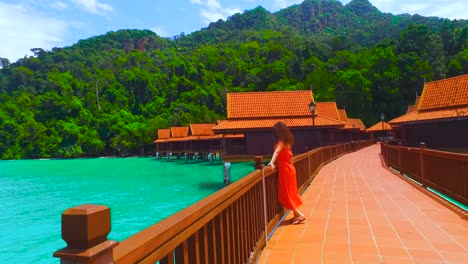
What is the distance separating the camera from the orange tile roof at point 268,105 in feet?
94.5

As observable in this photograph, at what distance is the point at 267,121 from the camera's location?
2756 cm

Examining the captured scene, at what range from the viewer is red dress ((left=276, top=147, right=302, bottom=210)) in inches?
230

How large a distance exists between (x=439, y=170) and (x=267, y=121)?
1940 centimetres

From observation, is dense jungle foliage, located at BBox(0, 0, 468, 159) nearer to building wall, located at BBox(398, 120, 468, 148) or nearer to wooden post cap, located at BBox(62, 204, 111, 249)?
building wall, located at BBox(398, 120, 468, 148)

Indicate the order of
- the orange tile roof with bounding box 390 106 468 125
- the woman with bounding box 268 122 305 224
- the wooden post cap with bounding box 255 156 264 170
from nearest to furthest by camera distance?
the wooden post cap with bounding box 255 156 264 170, the woman with bounding box 268 122 305 224, the orange tile roof with bounding box 390 106 468 125

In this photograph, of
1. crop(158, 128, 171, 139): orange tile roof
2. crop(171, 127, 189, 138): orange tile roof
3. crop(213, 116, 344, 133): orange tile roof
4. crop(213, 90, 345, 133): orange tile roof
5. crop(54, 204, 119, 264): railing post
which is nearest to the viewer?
crop(54, 204, 119, 264): railing post

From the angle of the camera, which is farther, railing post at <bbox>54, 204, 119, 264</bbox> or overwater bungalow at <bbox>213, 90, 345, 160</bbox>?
overwater bungalow at <bbox>213, 90, 345, 160</bbox>

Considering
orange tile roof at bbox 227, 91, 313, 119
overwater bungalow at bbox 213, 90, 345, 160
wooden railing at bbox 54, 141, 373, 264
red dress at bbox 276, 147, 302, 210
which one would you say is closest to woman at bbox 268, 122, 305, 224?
red dress at bbox 276, 147, 302, 210

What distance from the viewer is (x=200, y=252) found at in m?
2.38

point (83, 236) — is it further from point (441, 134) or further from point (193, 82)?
point (193, 82)

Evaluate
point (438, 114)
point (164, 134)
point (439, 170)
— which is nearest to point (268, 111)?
point (438, 114)

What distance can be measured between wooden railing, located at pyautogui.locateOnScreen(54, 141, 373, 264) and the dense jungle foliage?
62.9m

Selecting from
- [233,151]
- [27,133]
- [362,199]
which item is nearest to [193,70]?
[27,133]

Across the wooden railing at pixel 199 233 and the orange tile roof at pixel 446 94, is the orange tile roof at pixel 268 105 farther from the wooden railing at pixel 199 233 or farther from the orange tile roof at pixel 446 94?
the wooden railing at pixel 199 233
